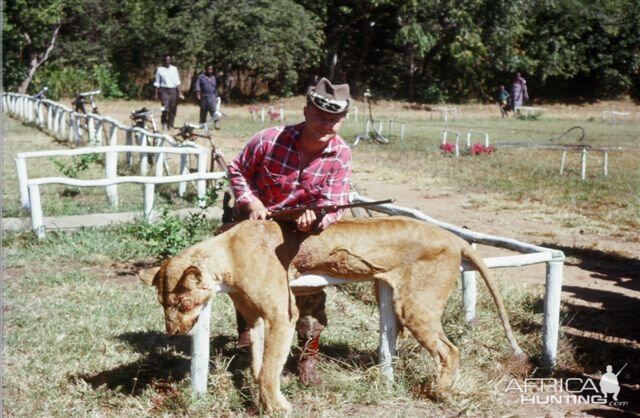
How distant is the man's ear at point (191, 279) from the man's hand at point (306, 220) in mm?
576

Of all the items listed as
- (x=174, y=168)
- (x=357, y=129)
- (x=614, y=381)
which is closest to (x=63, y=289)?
(x=614, y=381)

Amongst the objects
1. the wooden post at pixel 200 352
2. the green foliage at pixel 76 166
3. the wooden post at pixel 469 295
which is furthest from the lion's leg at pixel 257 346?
the green foliage at pixel 76 166

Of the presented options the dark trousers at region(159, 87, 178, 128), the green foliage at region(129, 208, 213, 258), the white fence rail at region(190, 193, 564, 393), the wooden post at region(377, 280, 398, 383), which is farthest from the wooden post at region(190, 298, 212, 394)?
the dark trousers at region(159, 87, 178, 128)

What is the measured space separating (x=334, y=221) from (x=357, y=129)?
22790mm

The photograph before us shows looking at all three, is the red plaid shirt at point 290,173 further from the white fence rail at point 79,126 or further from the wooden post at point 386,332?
the white fence rail at point 79,126

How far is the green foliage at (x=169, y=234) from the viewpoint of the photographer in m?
7.55

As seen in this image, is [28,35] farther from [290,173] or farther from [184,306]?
[184,306]

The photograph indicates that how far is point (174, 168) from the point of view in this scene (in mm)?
14617

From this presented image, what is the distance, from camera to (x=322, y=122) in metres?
4.17

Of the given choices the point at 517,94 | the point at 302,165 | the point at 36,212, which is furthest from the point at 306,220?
the point at 517,94

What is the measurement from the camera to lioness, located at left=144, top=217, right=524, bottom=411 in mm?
4023

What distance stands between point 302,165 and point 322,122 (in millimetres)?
318

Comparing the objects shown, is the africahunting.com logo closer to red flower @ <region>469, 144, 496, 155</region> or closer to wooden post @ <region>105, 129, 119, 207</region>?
wooden post @ <region>105, 129, 119, 207</region>

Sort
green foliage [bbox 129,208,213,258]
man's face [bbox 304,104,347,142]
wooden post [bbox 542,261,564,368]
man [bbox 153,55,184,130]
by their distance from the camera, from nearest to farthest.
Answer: man's face [bbox 304,104,347,142]
wooden post [bbox 542,261,564,368]
green foliage [bbox 129,208,213,258]
man [bbox 153,55,184,130]
